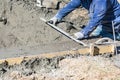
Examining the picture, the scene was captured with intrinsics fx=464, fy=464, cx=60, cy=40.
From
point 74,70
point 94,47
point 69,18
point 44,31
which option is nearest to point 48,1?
point 69,18

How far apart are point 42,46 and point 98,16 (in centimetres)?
116

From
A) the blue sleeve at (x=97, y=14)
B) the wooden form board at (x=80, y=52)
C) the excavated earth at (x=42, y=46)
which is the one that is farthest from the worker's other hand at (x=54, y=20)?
the wooden form board at (x=80, y=52)

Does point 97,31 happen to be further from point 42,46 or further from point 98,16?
point 42,46

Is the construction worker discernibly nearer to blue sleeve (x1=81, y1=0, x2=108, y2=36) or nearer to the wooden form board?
blue sleeve (x1=81, y1=0, x2=108, y2=36)

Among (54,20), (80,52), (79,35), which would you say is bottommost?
(80,52)

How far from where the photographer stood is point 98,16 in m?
8.47

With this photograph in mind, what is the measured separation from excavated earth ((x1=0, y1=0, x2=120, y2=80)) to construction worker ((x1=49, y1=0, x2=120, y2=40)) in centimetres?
20

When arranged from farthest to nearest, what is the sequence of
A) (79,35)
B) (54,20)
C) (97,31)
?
(54,20) → (97,31) → (79,35)

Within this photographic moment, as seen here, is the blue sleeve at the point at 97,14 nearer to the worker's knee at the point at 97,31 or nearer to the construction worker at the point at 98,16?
the construction worker at the point at 98,16

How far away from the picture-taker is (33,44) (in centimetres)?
889

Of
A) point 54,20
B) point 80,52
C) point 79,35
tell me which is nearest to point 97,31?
point 79,35

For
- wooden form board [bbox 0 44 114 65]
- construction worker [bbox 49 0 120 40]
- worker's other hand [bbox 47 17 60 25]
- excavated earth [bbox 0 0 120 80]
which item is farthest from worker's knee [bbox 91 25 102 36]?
wooden form board [bbox 0 44 114 65]

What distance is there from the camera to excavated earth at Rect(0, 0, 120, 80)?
7.19 meters

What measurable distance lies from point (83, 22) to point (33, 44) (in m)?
1.57
